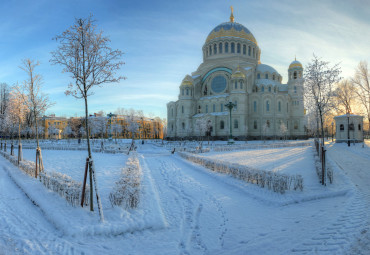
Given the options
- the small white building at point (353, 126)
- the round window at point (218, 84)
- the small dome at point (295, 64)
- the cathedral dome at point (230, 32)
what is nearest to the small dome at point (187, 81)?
the round window at point (218, 84)

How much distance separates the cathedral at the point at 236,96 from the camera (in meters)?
54.2

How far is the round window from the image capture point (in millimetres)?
59750

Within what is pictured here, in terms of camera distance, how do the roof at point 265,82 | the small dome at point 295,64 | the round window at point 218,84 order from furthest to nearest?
1. the small dome at point 295,64
2. the round window at point 218,84
3. the roof at point 265,82

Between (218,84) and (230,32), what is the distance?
15410mm

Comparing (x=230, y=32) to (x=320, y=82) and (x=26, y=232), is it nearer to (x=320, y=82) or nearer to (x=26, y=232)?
(x=320, y=82)

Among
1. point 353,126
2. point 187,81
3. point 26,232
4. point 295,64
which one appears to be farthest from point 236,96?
point 26,232

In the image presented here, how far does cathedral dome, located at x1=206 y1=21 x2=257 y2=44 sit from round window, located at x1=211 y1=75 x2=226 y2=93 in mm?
12550

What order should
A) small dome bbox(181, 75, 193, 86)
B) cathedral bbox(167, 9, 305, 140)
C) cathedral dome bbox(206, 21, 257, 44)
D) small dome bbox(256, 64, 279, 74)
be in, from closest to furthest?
cathedral bbox(167, 9, 305, 140), small dome bbox(181, 75, 193, 86), small dome bbox(256, 64, 279, 74), cathedral dome bbox(206, 21, 257, 44)

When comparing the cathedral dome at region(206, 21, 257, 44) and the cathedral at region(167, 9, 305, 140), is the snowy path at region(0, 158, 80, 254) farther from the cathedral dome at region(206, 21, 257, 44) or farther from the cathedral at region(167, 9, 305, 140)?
the cathedral dome at region(206, 21, 257, 44)

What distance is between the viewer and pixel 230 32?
62750 millimetres

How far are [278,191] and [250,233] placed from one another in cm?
346

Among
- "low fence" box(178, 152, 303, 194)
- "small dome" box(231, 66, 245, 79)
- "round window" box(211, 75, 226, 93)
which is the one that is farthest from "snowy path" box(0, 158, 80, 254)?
"round window" box(211, 75, 226, 93)

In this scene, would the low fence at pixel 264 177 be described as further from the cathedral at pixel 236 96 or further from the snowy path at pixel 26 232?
the cathedral at pixel 236 96

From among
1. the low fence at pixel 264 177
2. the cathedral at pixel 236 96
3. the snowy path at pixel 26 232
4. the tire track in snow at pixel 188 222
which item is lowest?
the tire track in snow at pixel 188 222
